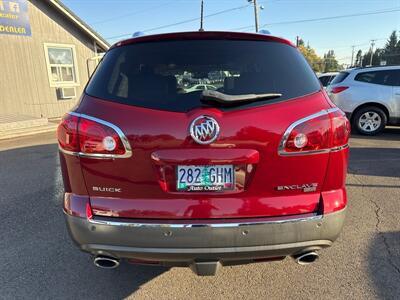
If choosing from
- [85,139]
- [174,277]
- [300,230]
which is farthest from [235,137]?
[174,277]

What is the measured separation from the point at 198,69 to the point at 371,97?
26.3ft

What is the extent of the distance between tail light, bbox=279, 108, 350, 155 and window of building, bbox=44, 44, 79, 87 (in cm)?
1372

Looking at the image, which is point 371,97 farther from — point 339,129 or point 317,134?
point 317,134

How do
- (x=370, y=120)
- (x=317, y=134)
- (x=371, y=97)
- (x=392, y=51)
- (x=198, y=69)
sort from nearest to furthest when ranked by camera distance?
(x=317, y=134) < (x=198, y=69) < (x=371, y=97) < (x=370, y=120) < (x=392, y=51)

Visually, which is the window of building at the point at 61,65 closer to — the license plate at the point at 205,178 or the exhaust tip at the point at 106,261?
the exhaust tip at the point at 106,261

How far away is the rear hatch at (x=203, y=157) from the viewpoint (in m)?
1.93

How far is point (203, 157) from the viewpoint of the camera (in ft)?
6.32

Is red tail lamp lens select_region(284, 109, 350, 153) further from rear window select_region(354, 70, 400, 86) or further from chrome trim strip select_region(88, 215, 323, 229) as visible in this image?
rear window select_region(354, 70, 400, 86)

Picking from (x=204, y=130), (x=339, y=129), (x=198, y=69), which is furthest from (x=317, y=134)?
(x=198, y=69)

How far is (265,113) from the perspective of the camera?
198cm

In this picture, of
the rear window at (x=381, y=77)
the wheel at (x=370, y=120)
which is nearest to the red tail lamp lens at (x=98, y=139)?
the wheel at (x=370, y=120)

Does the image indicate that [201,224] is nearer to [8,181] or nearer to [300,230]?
[300,230]

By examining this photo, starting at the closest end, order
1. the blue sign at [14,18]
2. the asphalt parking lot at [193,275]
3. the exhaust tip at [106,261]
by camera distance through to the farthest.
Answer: the exhaust tip at [106,261] < the asphalt parking lot at [193,275] < the blue sign at [14,18]

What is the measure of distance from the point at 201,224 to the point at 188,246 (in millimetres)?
152
